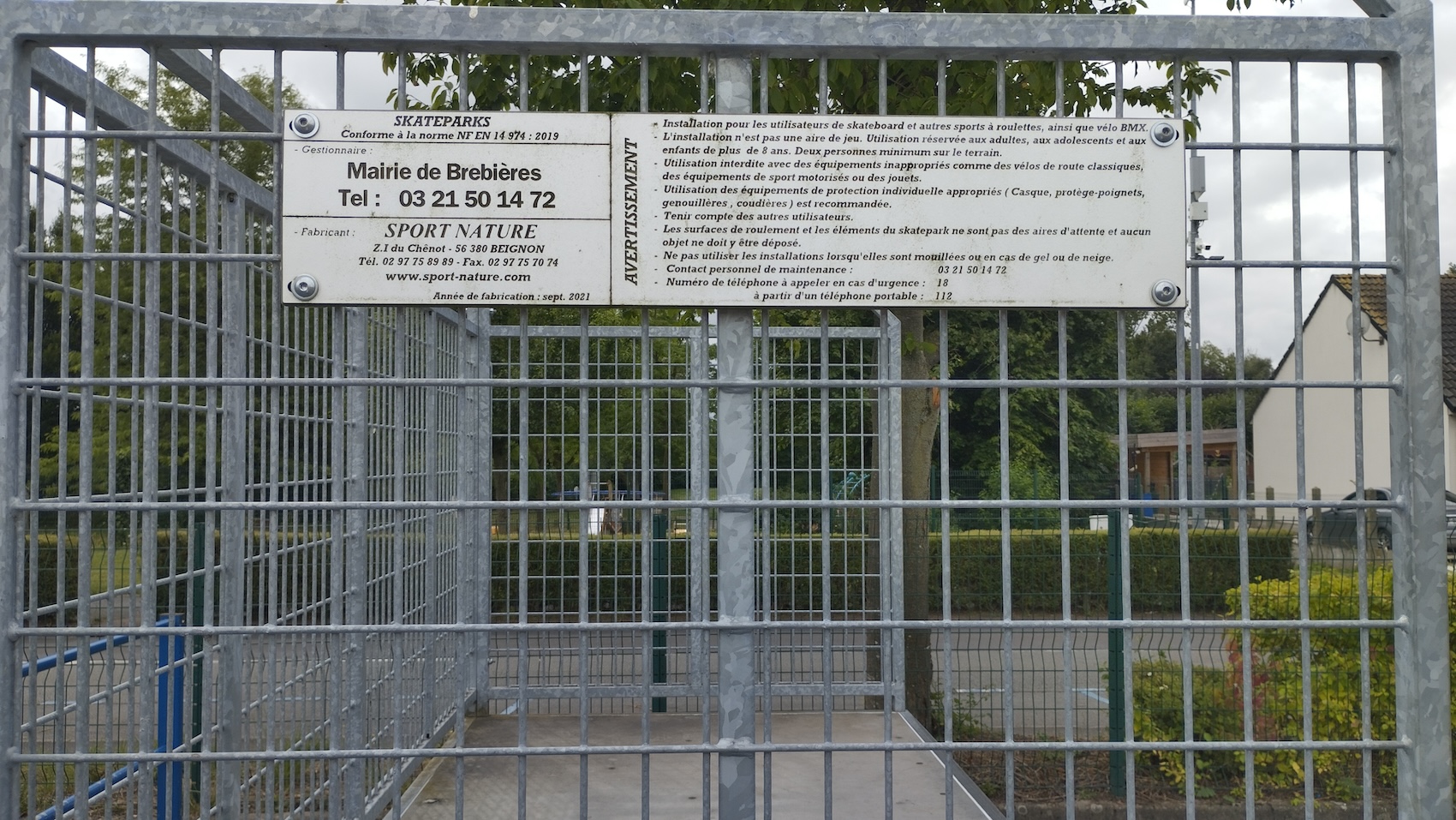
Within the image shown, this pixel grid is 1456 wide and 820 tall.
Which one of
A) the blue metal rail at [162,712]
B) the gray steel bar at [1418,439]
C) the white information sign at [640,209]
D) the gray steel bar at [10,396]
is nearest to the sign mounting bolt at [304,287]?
the white information sign at [640,209]

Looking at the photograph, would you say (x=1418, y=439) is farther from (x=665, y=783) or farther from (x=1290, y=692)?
(x=665, y=783)

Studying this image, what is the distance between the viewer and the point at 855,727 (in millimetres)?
7945

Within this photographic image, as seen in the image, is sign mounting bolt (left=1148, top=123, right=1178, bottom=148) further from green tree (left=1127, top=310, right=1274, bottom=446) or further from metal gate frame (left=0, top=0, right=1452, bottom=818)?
green tree (left=1127, top=310, right=1274, bottom=446)

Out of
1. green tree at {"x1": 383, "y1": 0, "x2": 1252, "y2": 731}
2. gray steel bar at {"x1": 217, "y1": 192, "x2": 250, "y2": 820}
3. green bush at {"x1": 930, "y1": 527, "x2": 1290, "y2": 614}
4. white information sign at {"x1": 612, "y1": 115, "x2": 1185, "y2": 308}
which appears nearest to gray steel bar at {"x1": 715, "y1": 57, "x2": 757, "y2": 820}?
white information sign at {"x1": 612, "y1": 115, "x2": 1185, "y2": 308}

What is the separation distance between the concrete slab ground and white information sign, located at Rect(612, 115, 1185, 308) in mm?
2921

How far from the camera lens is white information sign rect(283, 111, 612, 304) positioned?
126 inches

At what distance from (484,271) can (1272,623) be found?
247 centimetres

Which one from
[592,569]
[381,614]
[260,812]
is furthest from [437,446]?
[592,569]

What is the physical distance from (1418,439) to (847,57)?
2.05 m

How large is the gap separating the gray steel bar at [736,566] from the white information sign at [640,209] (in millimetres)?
158

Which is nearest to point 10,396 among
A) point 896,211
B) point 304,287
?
point 304,287

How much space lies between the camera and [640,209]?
10.6 ft

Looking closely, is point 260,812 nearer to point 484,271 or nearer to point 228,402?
point 228,402

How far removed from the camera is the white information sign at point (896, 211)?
3.23 meters
